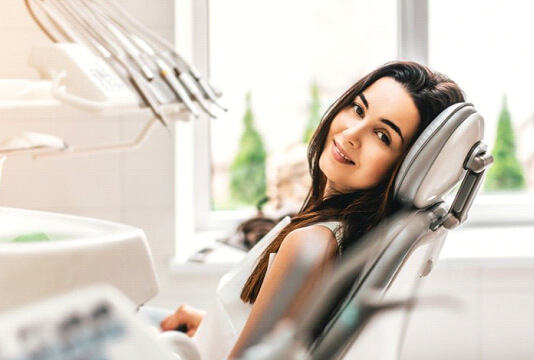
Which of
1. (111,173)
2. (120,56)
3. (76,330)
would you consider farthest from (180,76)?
(111,173)

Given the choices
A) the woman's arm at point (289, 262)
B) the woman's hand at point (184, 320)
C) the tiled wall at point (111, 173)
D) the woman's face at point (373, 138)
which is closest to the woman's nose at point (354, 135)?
the woman's face at point (373, 138)

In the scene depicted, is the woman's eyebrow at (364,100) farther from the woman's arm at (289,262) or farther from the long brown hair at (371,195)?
the woman's arm at (289,262)

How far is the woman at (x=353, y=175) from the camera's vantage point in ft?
→ 2.39

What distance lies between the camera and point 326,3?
6.81ft

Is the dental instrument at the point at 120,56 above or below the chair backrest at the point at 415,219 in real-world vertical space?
above

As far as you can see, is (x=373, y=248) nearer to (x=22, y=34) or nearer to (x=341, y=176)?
(x=341, y=176)

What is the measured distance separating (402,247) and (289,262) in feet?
0.46

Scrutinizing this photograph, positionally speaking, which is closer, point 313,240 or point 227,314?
point 313,240

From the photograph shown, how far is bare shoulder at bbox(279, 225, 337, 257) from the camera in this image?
2.36ft

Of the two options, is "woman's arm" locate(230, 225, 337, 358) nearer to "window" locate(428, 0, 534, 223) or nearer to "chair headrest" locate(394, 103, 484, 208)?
"chair headrest" locate(394, 103, 484, 208)

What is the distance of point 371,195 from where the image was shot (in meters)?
0.80

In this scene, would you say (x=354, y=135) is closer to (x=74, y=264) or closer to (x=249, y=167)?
(x=74, y=264)

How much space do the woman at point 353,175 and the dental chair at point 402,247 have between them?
23 millimetres

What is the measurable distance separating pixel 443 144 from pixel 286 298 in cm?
21
